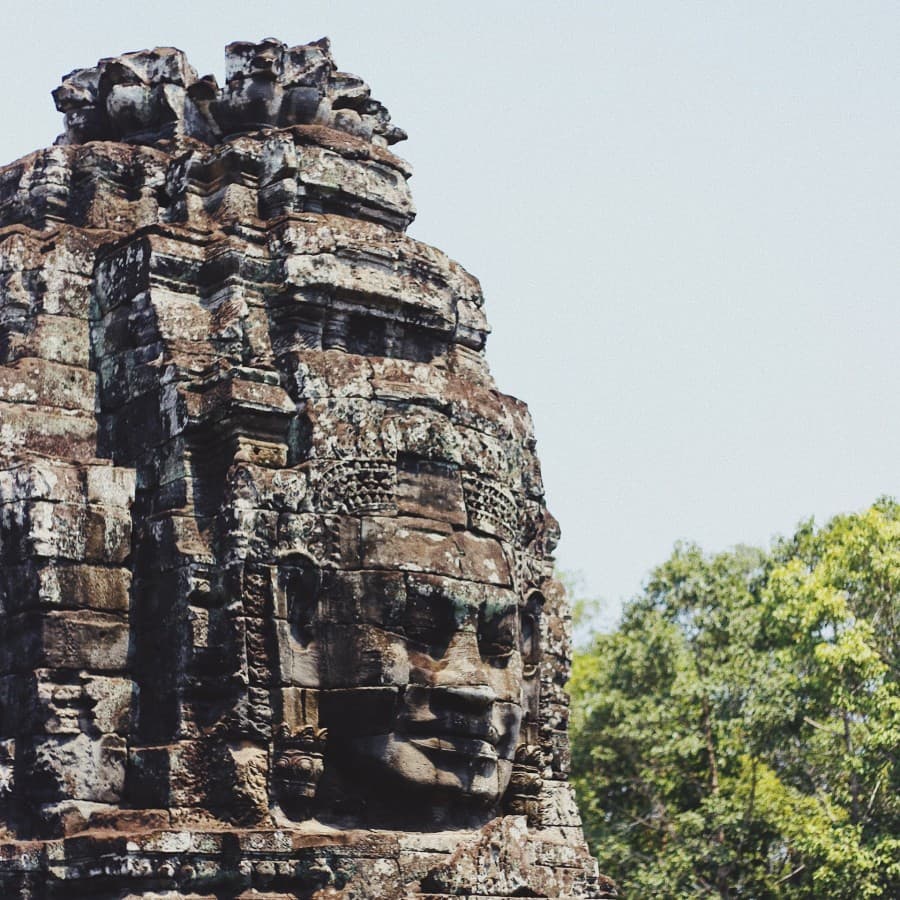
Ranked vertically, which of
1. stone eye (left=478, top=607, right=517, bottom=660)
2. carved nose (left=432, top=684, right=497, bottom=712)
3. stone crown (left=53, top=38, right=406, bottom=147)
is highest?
stone crown (left=53, top=38, right=406, bottom=147)

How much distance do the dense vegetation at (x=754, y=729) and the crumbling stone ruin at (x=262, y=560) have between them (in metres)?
9.83

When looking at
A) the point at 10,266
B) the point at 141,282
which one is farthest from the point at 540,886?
the point at 10,266

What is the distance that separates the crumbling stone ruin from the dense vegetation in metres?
9.83

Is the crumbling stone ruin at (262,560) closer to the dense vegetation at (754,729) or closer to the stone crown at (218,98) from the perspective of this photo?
the stone crown at (218,98)

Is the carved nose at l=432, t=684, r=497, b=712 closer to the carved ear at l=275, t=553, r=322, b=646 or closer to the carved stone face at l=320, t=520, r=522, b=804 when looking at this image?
the carved stone face at l=320, t=520, r=522, b=804

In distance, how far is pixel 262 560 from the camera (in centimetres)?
949

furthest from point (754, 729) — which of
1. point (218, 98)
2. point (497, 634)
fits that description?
point (218, 98)

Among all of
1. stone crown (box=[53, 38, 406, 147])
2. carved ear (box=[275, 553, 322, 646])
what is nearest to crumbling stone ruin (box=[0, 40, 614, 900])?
carved ear (box=[275, 553, 322, 646])

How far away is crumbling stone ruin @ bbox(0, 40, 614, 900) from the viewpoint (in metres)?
9.20

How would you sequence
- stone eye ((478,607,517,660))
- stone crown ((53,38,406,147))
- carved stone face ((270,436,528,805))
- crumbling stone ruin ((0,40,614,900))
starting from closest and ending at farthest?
1. crumbling stone ruin ((0,40,614,900))
2. carved stone face ((270,436,528,805))
3. stone eye ((478,607,517,660))
4. stone crown ((53,38,406,147))

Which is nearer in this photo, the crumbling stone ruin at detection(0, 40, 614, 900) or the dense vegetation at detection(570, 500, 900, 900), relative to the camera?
the crumbling stone ruin at detection(0, 40, 614, 900)

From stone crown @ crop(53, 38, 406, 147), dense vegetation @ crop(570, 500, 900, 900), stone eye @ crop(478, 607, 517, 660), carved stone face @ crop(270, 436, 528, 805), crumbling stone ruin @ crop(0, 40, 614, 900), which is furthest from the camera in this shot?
dense vegetation @ crop(570, 500, 900, 900)

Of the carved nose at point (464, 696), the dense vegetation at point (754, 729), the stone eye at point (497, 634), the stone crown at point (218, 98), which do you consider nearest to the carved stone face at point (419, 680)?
the carved nose at point (464, 696)

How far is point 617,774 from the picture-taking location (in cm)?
2342
